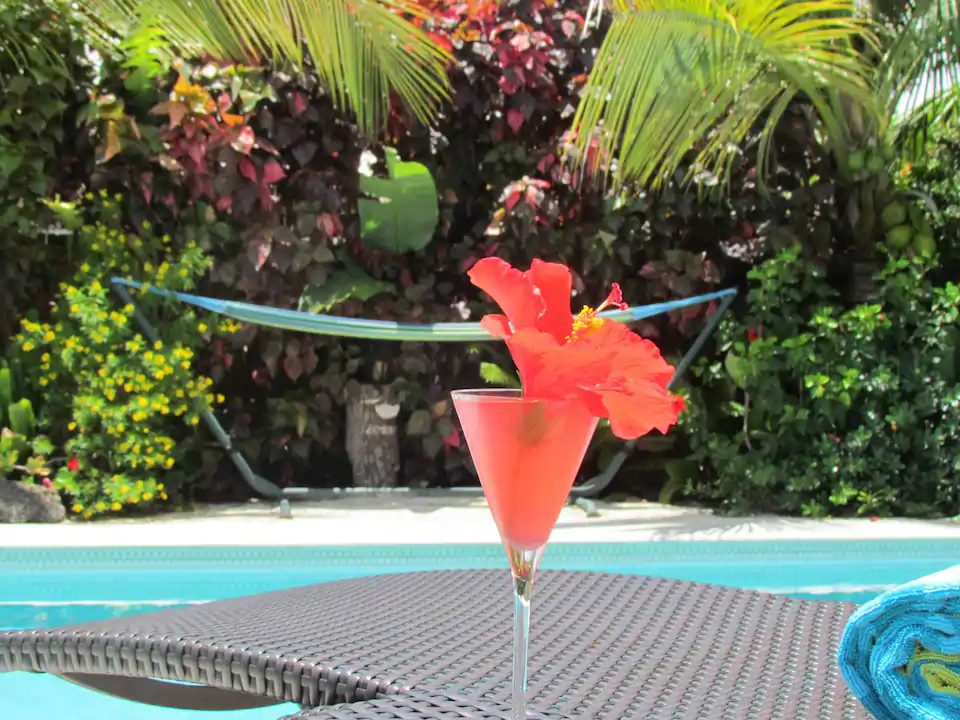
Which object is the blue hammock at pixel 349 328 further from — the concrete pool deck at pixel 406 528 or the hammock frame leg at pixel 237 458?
the concrete pool deck at pixel 406 528

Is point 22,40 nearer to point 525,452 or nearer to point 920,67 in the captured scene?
point 920,67

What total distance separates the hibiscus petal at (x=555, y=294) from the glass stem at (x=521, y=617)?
166mm

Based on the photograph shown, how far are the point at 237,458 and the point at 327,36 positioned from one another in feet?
6.35

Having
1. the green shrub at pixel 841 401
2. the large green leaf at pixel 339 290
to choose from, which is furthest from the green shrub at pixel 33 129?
the green shrub at pixel 841 401

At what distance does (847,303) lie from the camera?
5.03m

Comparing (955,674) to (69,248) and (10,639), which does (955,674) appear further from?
(69,248)

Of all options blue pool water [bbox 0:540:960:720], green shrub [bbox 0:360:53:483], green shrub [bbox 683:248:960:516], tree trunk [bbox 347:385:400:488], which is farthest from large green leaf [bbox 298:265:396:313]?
green shrub [bbox 683:248:960:516]

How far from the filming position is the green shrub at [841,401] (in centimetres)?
451

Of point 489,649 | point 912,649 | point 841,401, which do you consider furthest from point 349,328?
point 912,649

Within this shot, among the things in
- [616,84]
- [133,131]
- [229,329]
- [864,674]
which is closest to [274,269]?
[229,329]

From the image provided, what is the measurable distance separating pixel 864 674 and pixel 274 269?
438 cm

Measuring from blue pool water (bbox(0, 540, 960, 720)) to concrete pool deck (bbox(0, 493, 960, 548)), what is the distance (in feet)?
0.12

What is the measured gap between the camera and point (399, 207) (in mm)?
4965

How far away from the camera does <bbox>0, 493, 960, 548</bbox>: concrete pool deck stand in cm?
376
